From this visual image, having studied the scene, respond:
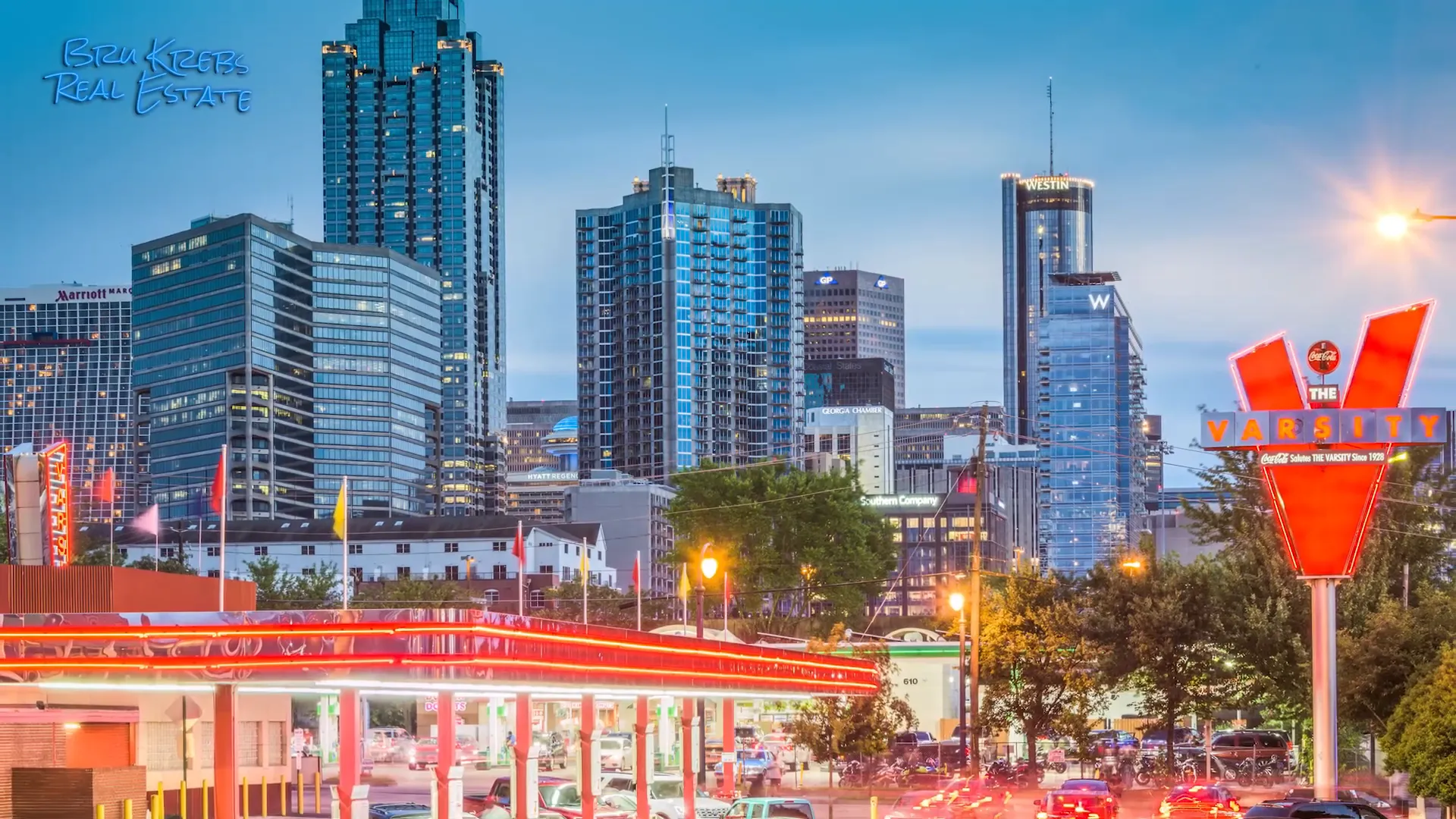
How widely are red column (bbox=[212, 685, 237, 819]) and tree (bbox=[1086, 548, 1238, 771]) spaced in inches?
1748

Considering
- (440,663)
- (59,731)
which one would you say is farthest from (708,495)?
(440,663)

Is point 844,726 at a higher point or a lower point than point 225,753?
lower

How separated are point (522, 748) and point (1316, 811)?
15345mm

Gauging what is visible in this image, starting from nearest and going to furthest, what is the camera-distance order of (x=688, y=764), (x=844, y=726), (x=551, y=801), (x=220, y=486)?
(x=688, y=764) → (x=551, y=801) → (x=220, y=486) → (x=844, y=726)

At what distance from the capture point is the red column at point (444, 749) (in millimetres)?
29109

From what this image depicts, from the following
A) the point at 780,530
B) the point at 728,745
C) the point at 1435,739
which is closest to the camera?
the point at 1435,739

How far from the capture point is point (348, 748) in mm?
28453

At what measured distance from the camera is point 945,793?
46.8 metres

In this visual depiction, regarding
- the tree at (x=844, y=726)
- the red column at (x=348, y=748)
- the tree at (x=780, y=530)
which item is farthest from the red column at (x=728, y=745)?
the tree at (x=780, y=530)

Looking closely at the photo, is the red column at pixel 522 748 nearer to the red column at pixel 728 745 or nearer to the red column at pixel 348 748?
the red column at pixel 348 748

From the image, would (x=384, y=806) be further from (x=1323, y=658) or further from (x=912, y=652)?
(x=912, y=652)

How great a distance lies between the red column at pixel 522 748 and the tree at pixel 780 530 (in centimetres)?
9442

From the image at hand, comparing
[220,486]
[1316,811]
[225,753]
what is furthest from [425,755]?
[225,753]

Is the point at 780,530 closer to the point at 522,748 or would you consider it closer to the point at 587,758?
the point at 587,758
